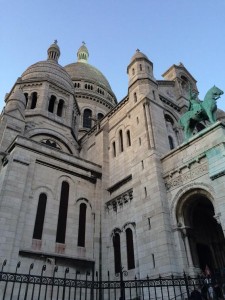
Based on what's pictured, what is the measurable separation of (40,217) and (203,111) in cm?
1240

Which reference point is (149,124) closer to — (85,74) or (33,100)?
(33,100)

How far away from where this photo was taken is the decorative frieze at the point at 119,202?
63.4 feet

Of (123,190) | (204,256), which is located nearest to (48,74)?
(123,190)

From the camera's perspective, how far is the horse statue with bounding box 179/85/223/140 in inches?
662

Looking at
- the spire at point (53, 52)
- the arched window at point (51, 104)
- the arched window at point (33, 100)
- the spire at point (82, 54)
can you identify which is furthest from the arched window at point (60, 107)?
the spire at point (82, 54)

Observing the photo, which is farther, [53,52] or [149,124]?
[53,52]

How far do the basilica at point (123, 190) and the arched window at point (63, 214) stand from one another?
0.07 metres

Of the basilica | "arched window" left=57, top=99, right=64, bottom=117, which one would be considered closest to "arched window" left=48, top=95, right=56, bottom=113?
"arched window" left=57, top=99, right=64, bottom=117

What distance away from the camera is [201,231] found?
18.1 m

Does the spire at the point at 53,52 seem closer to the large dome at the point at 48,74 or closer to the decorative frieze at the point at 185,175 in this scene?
the large dome at the point at 48,74

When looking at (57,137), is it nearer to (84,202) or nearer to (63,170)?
(63,170)

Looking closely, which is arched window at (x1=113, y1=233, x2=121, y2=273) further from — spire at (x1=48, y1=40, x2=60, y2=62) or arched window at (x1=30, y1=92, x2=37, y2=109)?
spire at (x1=48, y1=40, x2=60, y2=62)

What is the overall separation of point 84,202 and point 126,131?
6.88 metres

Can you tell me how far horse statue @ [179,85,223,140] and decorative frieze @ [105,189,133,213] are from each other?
18.5 ft
